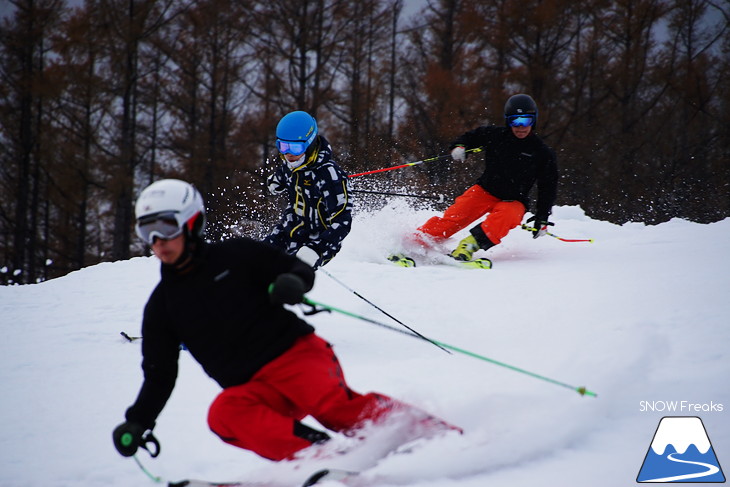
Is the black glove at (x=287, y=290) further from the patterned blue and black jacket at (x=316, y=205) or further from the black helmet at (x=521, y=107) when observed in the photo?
the black helmet at (x=521, y=107)

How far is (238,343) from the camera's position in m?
2.48

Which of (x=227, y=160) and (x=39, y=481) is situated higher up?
(x=227, y=160)

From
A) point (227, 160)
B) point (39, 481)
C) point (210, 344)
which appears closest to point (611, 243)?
point (210, 344)

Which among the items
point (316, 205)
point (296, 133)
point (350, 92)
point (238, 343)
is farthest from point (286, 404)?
point (350, 92)

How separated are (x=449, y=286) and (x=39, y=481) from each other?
3651 mm

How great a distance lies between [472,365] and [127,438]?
2.06 meters

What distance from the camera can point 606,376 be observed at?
3059 millimetres

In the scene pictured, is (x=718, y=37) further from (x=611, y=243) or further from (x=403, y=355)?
(x=403, y=355)

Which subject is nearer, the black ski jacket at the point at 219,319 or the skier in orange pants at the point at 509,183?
the black ski jacket at the point at 219,319

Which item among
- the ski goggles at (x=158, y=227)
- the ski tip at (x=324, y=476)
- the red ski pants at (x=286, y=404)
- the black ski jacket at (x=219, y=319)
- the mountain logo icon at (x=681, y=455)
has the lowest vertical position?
the ski tip at (x=324, y=476)

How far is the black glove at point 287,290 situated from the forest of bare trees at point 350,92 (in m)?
11.5

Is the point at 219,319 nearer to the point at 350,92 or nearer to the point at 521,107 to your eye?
the point at 521,107

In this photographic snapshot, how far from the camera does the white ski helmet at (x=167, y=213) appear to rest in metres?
2.47

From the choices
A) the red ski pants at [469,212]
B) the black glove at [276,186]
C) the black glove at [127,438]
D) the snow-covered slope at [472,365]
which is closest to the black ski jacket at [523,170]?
the red ski pants at [469,212]
